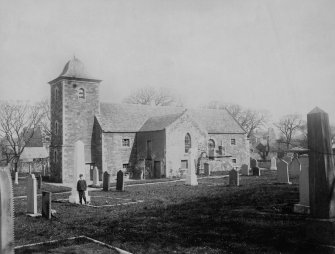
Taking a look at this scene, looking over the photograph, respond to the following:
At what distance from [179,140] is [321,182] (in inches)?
1083

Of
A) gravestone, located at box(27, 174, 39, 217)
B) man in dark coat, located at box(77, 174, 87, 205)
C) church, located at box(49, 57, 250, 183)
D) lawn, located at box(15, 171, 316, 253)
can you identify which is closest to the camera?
lawn, located at box(15, 171, 316, 253)

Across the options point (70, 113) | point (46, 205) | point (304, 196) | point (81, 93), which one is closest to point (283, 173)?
point (304, 196)

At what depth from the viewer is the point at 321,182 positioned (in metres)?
6.70

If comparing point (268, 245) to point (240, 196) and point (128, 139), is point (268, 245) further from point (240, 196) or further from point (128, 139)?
point (128, 139)

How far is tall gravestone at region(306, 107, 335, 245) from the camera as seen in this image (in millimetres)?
6547

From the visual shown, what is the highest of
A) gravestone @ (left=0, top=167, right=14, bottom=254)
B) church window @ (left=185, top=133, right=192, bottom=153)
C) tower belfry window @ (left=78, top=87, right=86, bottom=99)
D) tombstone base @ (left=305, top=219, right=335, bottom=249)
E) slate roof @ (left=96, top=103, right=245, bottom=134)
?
tower belfry window @ (left=78, top=87, right=86, bottom=99)

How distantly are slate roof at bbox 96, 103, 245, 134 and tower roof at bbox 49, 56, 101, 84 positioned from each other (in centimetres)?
408

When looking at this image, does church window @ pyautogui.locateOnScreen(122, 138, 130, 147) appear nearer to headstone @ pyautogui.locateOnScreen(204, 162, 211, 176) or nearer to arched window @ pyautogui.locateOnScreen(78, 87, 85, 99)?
arched window @ pyautogui.locateOnScreen(78, 87, 85, 99)

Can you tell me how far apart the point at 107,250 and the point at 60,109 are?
88.7 ft

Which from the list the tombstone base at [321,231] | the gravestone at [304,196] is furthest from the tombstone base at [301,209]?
the tombstone base at [321,231]

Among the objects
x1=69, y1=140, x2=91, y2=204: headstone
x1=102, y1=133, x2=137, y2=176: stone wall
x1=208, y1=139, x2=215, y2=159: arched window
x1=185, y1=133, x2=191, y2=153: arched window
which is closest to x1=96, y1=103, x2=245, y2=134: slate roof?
x1=102, y1=133, x2=137, y2=176: stone wall

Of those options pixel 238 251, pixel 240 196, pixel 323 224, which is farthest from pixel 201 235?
pixel 240 196

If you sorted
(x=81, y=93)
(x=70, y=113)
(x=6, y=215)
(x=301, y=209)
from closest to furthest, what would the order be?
(x=6, y=215) < (x=301, y=209) < (x=70, y=113) < (x=81, y=93)

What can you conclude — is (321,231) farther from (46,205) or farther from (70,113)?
(70,113)
